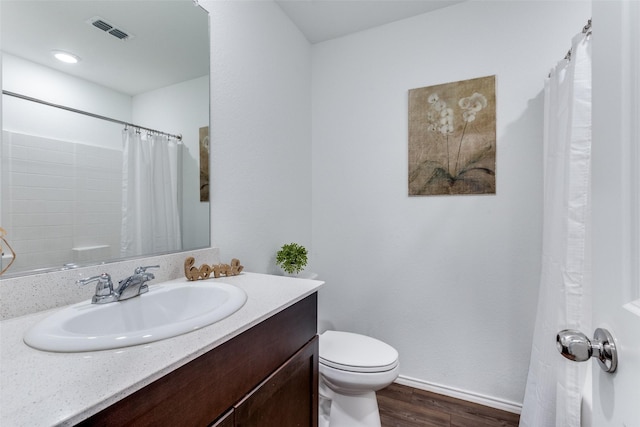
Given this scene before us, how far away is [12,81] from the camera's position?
80 centimetres

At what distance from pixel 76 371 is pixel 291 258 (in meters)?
1.27

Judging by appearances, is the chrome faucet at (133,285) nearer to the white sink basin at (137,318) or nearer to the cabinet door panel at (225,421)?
the white sink basin at (137,318)

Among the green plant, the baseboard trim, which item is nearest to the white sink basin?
the green plant

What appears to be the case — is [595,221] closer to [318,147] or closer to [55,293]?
[55,293]

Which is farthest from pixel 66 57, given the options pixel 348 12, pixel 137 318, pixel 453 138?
pixel 453 138

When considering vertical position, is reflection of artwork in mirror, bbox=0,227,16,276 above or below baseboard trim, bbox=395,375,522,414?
above

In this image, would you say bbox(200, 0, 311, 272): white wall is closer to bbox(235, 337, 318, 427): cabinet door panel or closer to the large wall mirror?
the large wall mirror

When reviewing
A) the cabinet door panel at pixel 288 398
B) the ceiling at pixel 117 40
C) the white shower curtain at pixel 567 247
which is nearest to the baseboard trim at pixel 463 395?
the white shower curtain at pixel 567 247

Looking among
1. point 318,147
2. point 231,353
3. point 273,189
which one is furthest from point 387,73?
point 231,353

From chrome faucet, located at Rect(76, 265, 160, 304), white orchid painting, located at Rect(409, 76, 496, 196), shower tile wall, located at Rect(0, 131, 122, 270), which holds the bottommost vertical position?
chrome faucet, located at Rect(76, 265, 160, 304)

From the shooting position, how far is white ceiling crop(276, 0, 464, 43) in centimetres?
182

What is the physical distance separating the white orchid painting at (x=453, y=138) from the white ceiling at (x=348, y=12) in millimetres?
496

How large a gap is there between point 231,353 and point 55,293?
1.83 ft

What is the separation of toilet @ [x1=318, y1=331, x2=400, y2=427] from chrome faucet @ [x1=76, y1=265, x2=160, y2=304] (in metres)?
0.93
